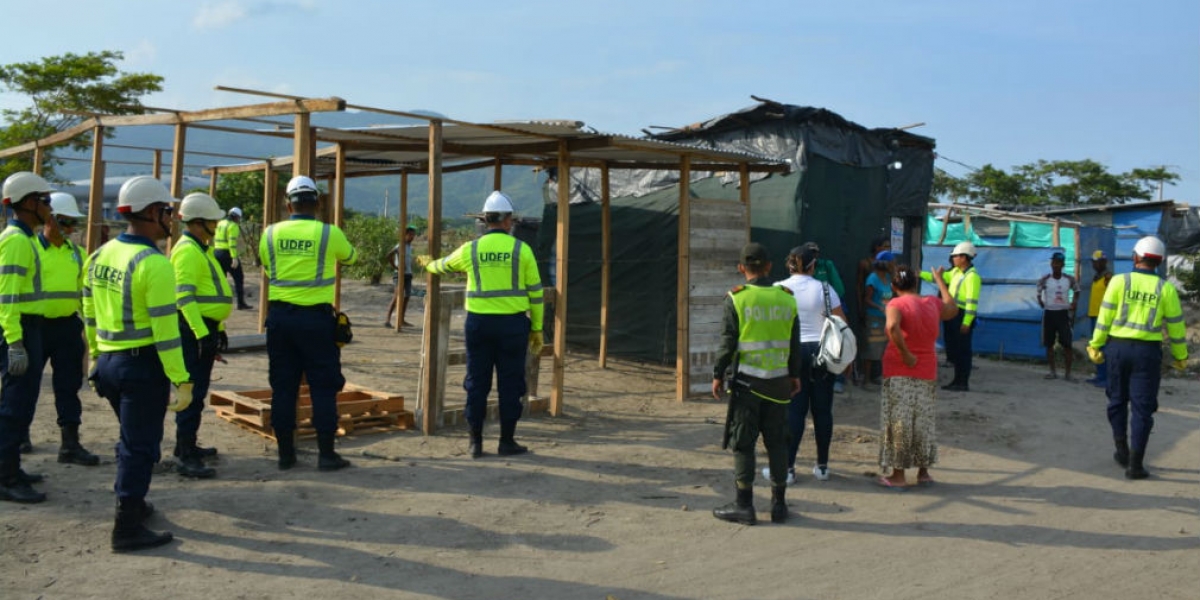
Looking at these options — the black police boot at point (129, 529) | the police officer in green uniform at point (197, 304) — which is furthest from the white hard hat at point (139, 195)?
the black police boot at point (129, 529)

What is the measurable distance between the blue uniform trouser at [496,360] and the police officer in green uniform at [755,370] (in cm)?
201

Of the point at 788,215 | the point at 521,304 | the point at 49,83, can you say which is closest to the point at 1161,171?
the point at 788,215

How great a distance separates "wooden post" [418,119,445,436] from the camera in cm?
770

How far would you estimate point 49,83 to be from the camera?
25625 millimetres

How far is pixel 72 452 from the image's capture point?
21.1 ft

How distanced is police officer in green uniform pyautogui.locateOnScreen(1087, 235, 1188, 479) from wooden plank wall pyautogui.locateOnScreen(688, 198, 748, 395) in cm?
395

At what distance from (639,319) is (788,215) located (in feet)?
7.98

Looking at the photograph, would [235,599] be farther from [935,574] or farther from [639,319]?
[639,319]

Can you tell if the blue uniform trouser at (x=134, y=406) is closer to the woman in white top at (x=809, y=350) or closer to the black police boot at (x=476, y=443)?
the black police boot at (x=476, y=443)

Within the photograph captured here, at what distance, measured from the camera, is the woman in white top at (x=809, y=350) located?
654cm

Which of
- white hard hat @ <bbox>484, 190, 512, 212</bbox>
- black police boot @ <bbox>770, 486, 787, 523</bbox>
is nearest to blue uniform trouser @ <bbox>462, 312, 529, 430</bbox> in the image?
white hard hat @ <bbox>484, 190, 512, 212</bbox>

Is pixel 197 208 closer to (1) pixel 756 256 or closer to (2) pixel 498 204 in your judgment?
(2) pixel 498 204

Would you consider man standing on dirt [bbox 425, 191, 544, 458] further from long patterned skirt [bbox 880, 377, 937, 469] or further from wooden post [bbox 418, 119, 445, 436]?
long patterned skirt [bbox 880, 377, 937, 469]

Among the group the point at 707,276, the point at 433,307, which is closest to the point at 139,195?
the point at 433,307
